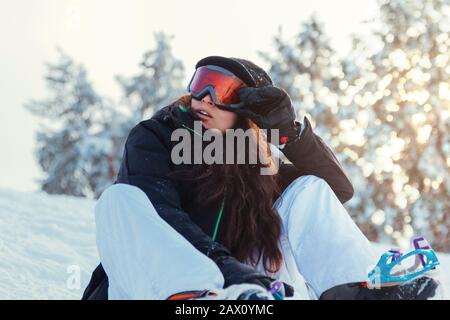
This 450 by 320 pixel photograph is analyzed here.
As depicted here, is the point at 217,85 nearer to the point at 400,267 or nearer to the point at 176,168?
the point at 176,168

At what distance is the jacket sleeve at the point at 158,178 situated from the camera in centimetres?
214

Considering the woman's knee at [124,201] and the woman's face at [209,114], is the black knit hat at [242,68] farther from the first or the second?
the woman's knee at [124,201]

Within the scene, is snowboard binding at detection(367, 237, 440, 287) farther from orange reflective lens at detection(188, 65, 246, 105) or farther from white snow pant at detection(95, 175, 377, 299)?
orange reflective lens at detection(188, 65, 246, 105)

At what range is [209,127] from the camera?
2.61 m

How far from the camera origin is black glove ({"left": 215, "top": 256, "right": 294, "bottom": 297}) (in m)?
1.95

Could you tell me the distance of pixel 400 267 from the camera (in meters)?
2.15

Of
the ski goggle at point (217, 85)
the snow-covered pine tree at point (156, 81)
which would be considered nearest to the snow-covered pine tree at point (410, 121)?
the snow-covered pine tree at point (156, 81)

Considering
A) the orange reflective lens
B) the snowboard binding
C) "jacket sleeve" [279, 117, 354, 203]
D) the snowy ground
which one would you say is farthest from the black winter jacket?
the snowy ground

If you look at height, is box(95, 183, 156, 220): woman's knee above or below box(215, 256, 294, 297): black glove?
above

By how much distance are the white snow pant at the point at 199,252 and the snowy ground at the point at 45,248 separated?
1.32m

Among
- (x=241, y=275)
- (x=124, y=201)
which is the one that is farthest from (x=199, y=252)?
(x=124, y=201)

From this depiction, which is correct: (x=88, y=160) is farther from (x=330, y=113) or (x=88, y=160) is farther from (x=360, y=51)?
(x=360, y=51)

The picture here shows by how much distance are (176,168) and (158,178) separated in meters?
0.14
